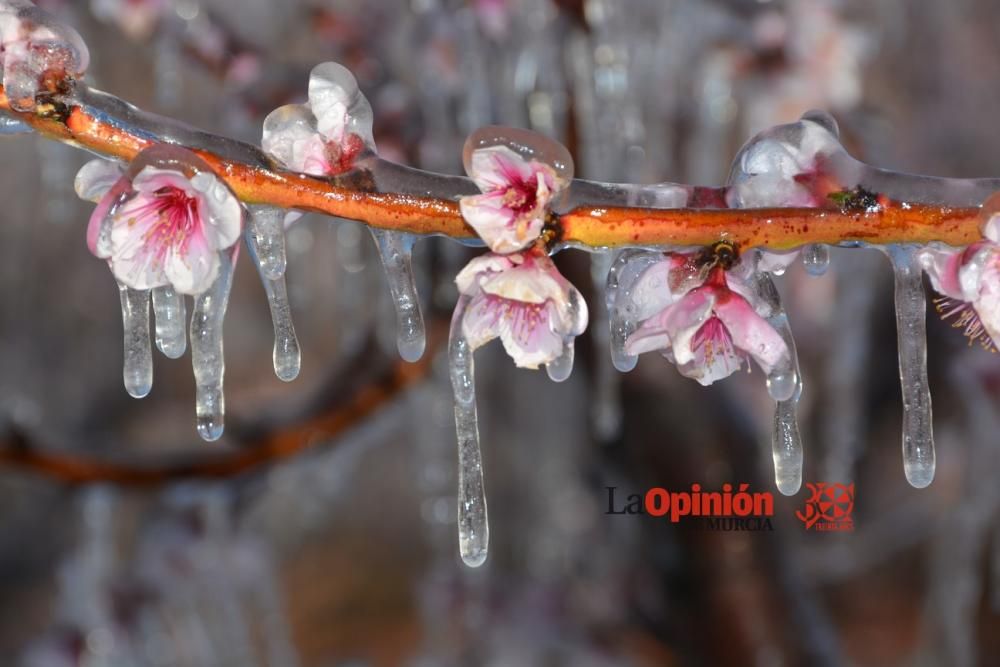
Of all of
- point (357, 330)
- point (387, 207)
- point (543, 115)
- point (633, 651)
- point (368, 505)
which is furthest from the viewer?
point (368, 505)

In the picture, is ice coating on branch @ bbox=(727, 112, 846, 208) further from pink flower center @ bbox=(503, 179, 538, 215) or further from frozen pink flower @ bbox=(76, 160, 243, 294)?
frozen pink flower @ bbox=(76, 160, 243, 294)

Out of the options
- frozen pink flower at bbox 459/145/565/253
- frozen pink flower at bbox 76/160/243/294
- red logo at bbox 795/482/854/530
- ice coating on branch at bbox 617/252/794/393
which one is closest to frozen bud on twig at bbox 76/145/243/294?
frozen pink flower at bbox 76/160/243/294

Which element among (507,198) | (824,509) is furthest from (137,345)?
(824,509)

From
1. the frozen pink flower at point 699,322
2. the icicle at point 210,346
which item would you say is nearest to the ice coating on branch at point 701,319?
the frozen pink flower at point 699,322

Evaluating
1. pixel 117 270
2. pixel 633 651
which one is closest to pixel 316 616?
pixel 633 651

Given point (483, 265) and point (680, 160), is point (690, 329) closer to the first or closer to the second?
point (483, 265)

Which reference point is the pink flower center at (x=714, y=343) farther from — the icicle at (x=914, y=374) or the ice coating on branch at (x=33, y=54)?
the ice coating on branch at (x=33, y=54)
